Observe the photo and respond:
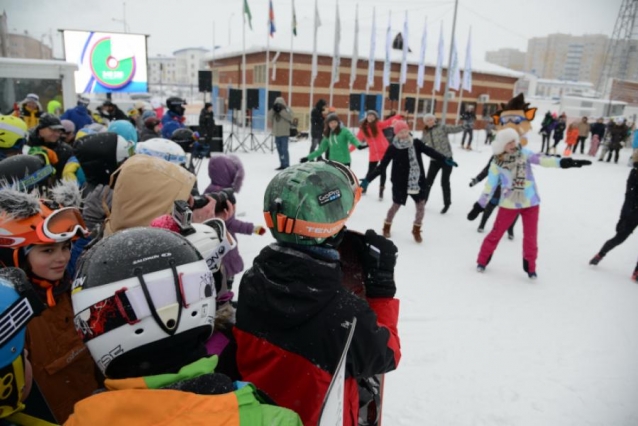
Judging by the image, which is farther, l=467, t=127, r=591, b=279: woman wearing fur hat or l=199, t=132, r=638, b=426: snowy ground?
l=467, t=127, r=591, b=279: woman wearing fur hat

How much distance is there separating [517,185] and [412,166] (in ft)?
4.95

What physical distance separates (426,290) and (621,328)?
1906 millimetres

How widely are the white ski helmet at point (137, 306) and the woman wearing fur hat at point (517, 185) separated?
14.6 ft

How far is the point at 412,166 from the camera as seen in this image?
18.8ft

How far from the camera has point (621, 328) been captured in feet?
13.0

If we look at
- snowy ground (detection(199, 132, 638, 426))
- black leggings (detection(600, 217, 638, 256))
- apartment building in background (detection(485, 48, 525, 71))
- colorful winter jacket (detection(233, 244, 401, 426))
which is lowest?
snowy ground (detection(199, 132, 638, 426))

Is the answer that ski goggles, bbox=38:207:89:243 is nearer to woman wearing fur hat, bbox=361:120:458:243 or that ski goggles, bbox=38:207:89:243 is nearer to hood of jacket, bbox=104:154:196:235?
hood of jacket, bbox=104:154:196:235

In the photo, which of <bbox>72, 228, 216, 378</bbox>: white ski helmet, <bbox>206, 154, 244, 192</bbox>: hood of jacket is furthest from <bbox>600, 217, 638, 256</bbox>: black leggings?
<bbox>72, 228, 216, 378</bbox>: white ski helmet

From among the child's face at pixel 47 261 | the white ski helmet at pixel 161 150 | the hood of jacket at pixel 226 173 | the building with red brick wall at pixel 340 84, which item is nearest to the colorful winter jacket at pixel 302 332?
the child's face at pixel 47 261

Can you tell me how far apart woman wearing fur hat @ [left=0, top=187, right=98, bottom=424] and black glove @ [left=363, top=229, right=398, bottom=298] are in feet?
4.17

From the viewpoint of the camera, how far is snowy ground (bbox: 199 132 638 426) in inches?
111

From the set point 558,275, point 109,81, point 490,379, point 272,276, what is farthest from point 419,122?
point 272,276

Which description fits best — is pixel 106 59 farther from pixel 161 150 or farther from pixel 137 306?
pixel 137 306

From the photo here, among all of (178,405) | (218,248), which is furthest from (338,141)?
(178,405)
